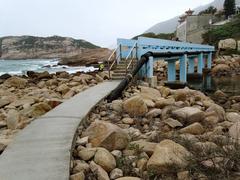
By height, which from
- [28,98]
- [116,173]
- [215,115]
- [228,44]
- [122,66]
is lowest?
[116,173]

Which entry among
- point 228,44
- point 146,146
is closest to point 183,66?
point 146,146

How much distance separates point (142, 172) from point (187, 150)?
0.94 metres

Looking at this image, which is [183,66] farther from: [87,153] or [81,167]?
[81,167]

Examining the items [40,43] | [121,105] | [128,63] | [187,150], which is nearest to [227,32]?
[128,63]

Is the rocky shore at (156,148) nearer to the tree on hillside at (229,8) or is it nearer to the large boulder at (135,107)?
the large boulder at (135,107)

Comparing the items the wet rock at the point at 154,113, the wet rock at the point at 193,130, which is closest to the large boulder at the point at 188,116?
the wet rock at the point at 154,113

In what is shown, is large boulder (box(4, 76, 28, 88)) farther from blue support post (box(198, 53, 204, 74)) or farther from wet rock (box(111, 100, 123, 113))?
blue support post (box(198, 53, 204, 74))

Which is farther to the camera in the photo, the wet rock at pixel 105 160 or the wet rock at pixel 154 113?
the wet rock at pixel 154 113

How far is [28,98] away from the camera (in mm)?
11320

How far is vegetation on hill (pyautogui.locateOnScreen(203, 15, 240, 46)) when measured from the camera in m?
52.2

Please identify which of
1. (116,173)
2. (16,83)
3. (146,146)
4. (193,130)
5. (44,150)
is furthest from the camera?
(16,83)

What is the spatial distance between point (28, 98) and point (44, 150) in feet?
19.4

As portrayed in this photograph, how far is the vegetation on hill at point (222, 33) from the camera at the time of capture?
52.2 meters

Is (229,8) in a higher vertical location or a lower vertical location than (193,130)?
higher
